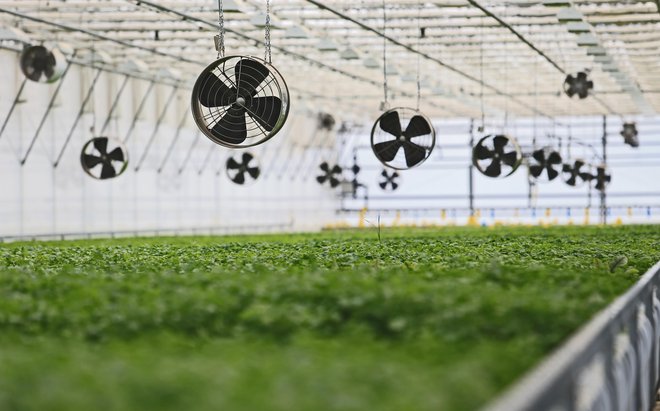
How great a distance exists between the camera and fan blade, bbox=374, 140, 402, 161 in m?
18.7

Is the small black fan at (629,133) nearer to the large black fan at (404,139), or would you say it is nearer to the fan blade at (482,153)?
the fan blade at (482,153)

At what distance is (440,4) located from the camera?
24.5 metres

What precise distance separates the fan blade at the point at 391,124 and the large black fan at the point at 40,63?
21.0ft

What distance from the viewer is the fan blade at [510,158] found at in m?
24.1

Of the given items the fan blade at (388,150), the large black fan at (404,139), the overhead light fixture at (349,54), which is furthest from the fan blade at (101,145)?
the fan blade at (388,150)

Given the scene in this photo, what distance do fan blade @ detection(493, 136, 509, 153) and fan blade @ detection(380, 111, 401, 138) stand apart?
586 cm

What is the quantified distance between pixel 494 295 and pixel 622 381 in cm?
108

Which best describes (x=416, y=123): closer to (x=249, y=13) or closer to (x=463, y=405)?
(x=249, y=13)

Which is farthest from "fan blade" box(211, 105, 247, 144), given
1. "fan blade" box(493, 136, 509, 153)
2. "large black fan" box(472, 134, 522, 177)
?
"fan blade" box(493, 136, 509, 153)

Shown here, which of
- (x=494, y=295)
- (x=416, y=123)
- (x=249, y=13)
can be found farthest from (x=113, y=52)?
(x=494, y=295)

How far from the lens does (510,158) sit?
24.2 meters

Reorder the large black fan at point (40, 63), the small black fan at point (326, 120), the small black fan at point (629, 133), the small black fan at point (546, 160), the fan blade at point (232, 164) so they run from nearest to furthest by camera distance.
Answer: the large black fan at point (40, 63) < the small black fan at point (546, 160) < the fan blade at point (232, 164) < the small black fan at point (326, 120) < the small black fan at point (629, 133)

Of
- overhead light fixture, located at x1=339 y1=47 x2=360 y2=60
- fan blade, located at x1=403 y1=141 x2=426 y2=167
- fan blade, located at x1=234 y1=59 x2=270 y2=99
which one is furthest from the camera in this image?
overhead light fixture, located at x1=339 y1=47 x2=360 y2=60

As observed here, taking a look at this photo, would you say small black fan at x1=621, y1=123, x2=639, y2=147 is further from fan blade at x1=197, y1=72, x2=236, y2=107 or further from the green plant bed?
the green plant bed
